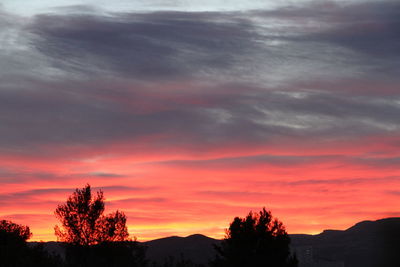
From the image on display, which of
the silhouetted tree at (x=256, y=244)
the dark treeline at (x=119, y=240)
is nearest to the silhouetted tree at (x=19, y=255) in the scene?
the dark treeline at (x=119, y=240)

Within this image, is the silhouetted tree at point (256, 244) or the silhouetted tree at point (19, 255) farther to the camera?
the silhouetted tree at point (256, 244)

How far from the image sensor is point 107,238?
340ft

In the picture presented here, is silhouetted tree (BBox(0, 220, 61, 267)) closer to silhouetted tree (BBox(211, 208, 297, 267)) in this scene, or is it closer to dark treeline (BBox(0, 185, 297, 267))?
dark treeline (BBox(0, 185, 297, 267))

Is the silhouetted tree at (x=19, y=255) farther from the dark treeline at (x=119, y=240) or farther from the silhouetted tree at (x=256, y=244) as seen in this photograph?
the silhouetted tree at (x=256, y=244)

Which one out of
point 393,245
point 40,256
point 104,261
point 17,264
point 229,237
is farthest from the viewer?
point 393,245

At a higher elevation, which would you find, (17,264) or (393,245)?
(393,245)

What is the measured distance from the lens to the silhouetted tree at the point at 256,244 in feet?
331

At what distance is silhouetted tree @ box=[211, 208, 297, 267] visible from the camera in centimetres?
10100

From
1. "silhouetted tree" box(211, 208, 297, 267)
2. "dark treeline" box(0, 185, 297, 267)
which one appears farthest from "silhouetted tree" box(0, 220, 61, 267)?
"silhouetted tree" box(211, 208, 297, 267)

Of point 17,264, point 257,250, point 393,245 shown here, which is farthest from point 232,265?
point 393,245

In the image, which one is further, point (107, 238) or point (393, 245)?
point (393, 245)

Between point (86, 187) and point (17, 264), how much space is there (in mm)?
27266

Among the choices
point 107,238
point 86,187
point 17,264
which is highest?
point 86,187

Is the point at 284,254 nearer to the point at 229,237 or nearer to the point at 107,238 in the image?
the point at 229,237
